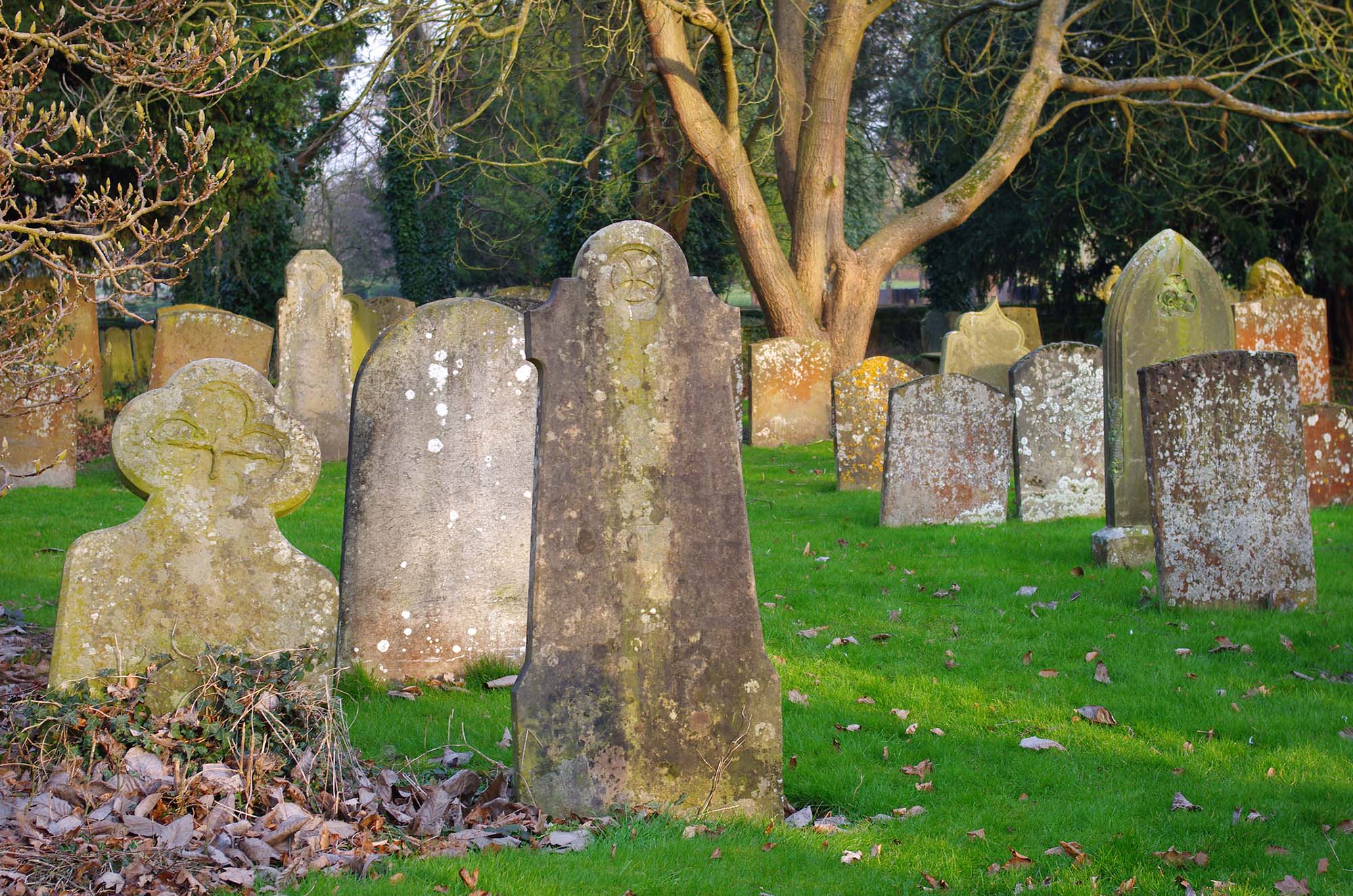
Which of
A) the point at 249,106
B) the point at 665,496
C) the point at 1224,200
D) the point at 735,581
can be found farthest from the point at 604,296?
the point at 1224,200

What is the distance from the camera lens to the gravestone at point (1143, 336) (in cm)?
920

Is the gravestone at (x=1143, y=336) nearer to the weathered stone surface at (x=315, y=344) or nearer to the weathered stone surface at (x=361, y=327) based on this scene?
the weathered stone surface at (x=315, y=344)

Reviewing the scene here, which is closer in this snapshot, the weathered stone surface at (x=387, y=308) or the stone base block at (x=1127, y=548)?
the stone base block at (x=1127, y=548)

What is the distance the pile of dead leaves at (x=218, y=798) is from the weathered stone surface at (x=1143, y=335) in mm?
6265

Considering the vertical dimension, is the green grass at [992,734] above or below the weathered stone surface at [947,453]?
below

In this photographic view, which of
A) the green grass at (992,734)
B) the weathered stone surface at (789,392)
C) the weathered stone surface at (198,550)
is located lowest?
the green grass at (992,734)

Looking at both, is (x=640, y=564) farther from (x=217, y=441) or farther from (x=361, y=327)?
(x=361, y=327)

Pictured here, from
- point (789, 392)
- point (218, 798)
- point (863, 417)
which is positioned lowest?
point (218, 798)

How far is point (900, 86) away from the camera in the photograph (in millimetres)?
34594

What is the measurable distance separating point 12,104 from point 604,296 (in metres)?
2.39

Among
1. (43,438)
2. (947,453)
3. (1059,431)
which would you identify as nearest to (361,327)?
(43,438)

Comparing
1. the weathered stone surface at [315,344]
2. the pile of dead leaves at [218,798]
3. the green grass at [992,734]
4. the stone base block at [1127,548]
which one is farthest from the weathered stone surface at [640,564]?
the weathered stone surface at [315,344]

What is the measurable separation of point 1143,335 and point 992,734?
4816 mm

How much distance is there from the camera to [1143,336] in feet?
30.2
